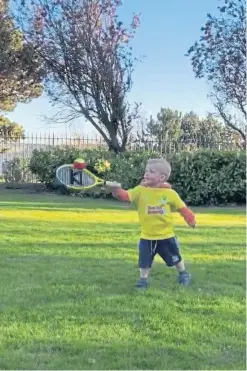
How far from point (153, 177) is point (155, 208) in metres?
0.31

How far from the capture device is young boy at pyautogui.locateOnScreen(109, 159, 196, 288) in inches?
223

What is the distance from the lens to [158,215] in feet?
18.7

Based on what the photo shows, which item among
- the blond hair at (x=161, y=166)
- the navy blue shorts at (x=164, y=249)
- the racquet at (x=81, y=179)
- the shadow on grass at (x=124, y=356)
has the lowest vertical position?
the shadow on grass at (x=124, y=356)

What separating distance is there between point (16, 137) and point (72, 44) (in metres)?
4.32

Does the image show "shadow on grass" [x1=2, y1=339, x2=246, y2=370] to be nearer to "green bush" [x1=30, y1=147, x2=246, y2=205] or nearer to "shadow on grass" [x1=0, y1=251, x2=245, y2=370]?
"shadow on grass" [x1=0, y1=251, x2=245, y2=370]

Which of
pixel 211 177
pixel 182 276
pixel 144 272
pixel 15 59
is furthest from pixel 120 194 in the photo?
pixel 15 59

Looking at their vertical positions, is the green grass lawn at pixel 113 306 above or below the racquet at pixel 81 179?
below

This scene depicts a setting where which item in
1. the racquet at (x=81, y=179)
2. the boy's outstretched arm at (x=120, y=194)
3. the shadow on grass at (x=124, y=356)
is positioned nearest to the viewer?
the shadow on grass at (x=124, y=356)

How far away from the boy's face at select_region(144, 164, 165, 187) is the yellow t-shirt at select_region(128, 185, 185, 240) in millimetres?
74

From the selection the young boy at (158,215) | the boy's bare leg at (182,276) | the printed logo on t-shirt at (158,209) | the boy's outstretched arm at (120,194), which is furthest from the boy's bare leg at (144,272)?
the boy's outstretched arm at (120,194)

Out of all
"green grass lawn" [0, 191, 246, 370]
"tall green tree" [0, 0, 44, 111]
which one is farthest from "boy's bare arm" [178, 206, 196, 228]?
"tall green tree" [0, 0, 44, 111]

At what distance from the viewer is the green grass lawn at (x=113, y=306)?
3.51 meters

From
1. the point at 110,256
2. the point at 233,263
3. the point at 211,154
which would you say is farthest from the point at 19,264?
the point at 211,154

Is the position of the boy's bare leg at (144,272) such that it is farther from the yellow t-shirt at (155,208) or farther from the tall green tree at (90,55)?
the tall green tree at (90,55)
